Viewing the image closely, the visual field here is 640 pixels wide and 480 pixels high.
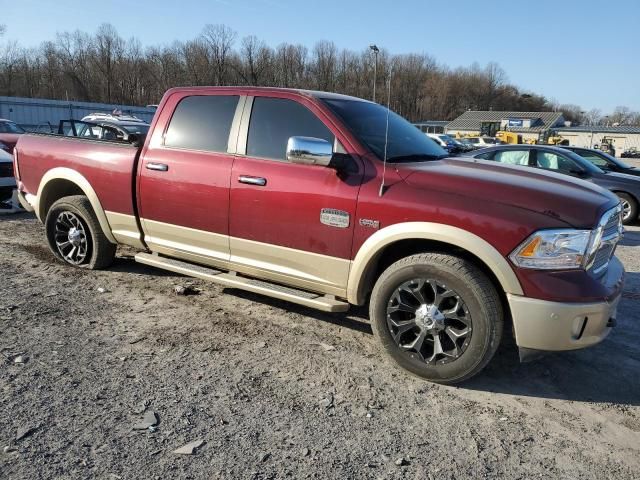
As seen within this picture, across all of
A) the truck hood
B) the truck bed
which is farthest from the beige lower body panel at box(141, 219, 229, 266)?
the truck hood

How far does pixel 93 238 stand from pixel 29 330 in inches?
61.0

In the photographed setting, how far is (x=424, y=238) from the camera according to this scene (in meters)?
3.45

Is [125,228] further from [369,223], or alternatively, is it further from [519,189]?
[519,189]

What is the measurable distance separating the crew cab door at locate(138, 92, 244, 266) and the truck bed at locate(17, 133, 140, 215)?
194mm

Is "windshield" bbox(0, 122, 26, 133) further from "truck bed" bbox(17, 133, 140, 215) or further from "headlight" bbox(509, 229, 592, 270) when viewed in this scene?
"headlight" bbox(509, 229, 592, 270)

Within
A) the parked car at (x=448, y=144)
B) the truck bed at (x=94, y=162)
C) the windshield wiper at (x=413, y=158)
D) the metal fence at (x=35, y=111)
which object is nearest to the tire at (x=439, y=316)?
the windshield wiper at (x=413, y=158)

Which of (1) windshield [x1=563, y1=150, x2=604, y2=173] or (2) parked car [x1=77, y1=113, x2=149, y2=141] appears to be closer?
(2) parked car [x1=77, y1=113, x2=149, y2=141]

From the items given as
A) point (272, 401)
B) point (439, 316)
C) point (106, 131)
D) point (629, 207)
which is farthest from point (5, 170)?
point (629, 207)

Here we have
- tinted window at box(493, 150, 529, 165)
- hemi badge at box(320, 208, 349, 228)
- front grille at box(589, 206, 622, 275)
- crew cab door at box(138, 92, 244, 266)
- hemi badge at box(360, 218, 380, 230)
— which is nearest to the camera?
front grille at box(589, 206, 622, 275)

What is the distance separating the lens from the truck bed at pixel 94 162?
4945 millimetres

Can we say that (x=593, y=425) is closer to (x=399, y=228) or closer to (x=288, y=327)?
(x=399, y=228)

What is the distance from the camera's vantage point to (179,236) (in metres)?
4.71

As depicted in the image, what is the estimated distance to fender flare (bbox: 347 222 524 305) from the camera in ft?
10.5

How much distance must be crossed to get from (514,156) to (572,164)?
110 centimetres
